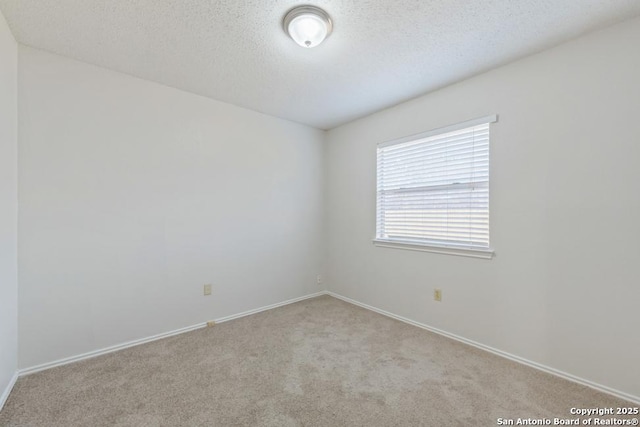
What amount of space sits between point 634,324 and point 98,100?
4134 mm

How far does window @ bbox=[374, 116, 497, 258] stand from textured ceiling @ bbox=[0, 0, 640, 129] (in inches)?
21.8

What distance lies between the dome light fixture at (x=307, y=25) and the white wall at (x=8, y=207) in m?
1.77

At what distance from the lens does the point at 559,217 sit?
6.48 ft

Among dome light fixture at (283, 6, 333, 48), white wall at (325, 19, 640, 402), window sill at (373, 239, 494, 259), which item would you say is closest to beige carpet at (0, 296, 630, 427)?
white wall at (325, 19, 640, 402)

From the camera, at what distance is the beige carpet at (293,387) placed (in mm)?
1568

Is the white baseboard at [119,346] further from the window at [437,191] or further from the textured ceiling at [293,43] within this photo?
the textured ceiling at [293,43]

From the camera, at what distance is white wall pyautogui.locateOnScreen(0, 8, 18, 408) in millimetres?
1688

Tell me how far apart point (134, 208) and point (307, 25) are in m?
2.06

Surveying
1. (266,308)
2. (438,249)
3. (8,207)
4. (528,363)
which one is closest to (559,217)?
(438,249)

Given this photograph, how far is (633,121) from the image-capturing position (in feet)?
5.58

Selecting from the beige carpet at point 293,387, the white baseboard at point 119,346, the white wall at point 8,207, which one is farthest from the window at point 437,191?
the white wall at point 8,207

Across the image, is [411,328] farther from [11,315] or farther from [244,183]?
[11,315]

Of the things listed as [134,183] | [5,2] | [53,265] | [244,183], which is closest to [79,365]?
[53,265]

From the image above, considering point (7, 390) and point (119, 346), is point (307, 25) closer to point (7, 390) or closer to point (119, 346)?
point (119, 346)
